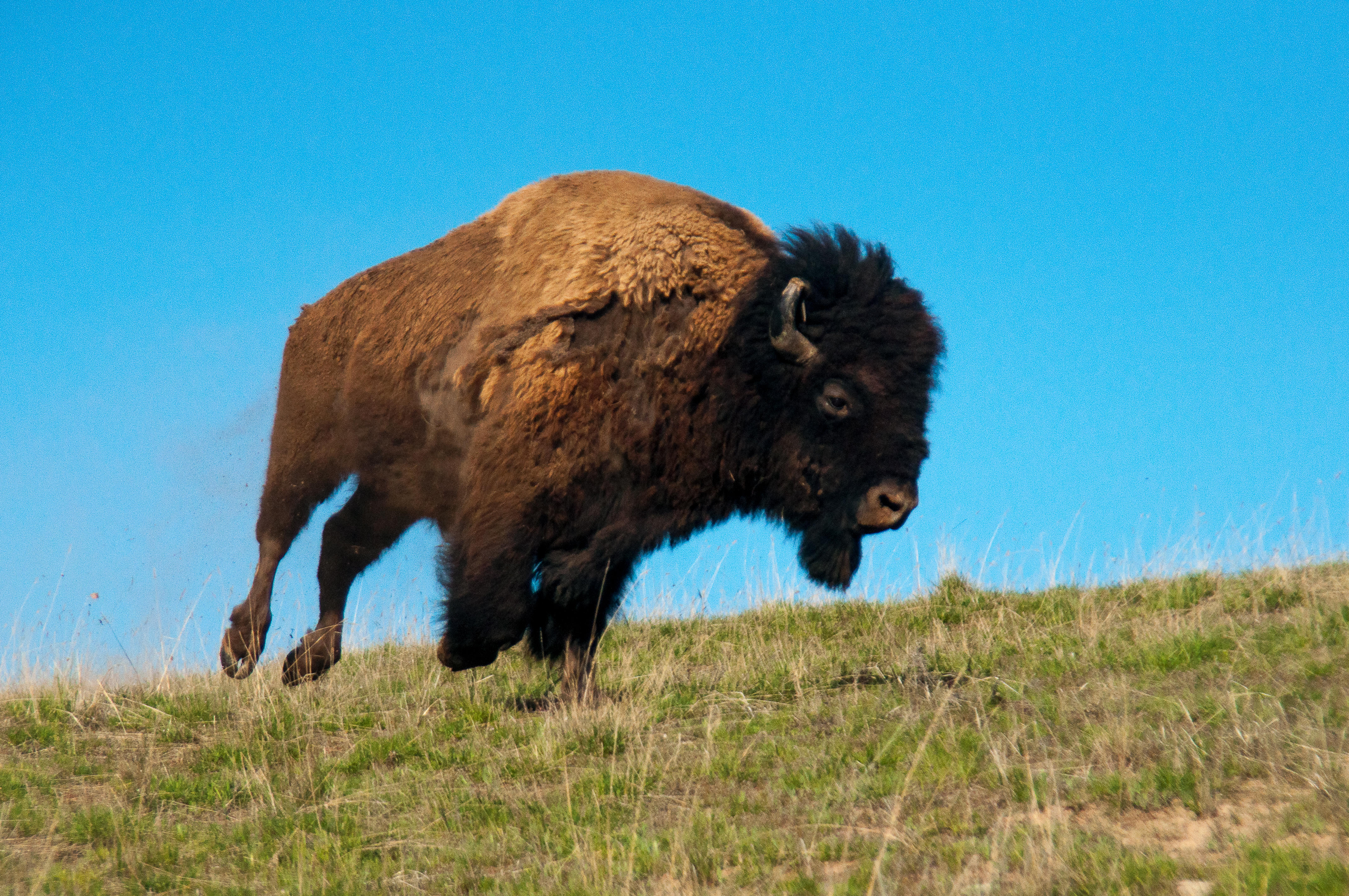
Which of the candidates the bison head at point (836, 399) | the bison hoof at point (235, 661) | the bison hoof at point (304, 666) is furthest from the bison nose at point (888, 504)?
the bison hoof at point (235, 661)

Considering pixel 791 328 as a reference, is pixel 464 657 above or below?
below

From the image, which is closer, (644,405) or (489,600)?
(489,600)

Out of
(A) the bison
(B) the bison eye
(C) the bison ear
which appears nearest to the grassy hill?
(A) the bison

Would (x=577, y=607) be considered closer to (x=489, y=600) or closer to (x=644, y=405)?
(x=489, y=600)

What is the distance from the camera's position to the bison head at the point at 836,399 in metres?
5.25

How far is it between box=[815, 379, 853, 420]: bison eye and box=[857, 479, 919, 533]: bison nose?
0.39 meters

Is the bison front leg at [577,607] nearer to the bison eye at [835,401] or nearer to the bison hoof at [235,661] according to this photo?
the bison eye at [835,401]

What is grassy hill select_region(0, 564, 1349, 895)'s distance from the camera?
300 centimetres

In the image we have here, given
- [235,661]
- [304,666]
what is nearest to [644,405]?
[304,666]

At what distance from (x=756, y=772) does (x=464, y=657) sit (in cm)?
184

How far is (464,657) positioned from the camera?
5.23m

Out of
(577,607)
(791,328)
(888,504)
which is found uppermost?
(791,328)

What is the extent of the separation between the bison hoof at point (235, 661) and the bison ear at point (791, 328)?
3.60 m

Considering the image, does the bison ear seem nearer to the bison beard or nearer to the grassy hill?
the bison beard
